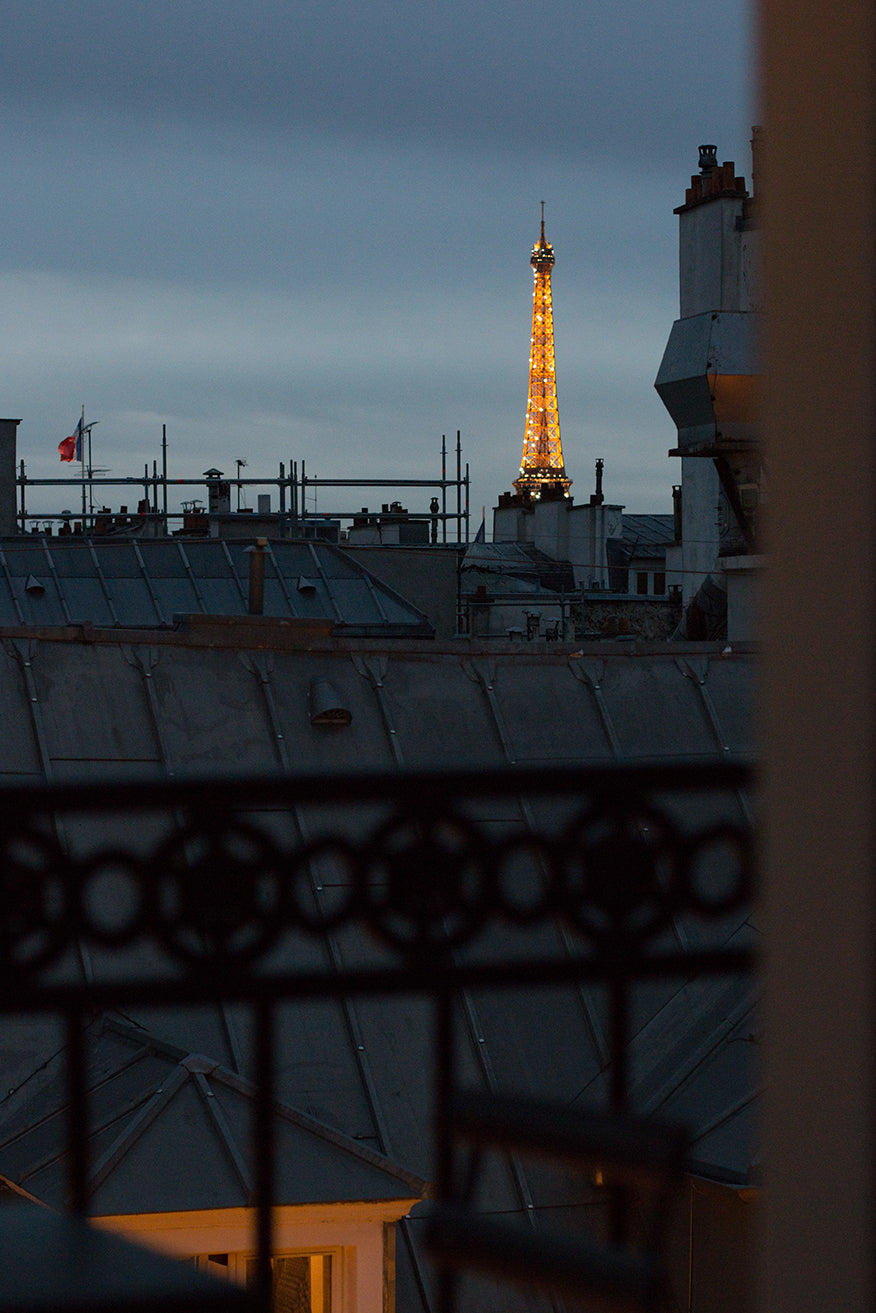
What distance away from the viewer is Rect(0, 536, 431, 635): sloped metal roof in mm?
26688

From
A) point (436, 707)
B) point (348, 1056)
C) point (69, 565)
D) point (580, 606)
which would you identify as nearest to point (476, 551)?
point (580, 606)

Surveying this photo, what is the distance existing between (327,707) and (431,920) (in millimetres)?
10963

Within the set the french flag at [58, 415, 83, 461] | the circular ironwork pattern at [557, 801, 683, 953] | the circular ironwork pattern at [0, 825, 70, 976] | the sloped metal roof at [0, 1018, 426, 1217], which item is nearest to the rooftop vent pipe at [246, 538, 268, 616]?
the sloped metal roof at [0, 1018, 426, 1217]

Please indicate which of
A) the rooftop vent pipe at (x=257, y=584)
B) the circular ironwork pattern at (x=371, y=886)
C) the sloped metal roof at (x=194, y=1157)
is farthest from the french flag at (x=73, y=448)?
the circular ironwork pattern at (x=371, y=886)

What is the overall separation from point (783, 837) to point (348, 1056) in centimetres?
936

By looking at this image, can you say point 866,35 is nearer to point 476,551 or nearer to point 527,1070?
point 527,1070

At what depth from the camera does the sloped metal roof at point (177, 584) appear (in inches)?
1051

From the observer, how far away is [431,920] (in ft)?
9.16

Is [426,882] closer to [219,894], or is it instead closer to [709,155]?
[219,894]

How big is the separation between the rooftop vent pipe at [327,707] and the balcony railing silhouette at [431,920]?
1089 cm

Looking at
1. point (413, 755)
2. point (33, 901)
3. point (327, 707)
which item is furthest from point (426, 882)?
point (413, 755)

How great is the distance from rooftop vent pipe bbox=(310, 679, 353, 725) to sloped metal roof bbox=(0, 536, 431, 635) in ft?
39.2

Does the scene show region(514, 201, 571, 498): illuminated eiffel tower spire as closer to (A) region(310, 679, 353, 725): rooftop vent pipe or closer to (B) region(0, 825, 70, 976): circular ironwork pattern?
(A) region(310, 679, 353, 725): rooftop vent pipe

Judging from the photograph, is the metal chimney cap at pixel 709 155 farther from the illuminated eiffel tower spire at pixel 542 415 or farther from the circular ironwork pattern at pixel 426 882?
the illuminated eiffel tower spire at pixel 542 415
